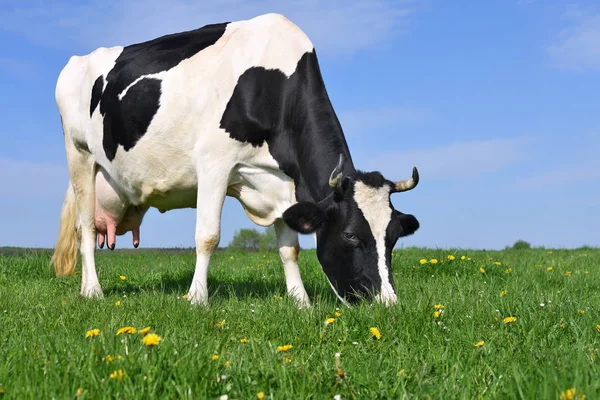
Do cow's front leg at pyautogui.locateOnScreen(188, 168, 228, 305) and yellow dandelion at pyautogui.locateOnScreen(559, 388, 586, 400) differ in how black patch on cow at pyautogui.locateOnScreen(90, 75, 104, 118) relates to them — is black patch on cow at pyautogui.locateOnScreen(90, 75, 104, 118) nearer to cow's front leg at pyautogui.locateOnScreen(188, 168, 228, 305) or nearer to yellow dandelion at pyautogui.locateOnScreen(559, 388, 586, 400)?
cow's front leg at pyautogui.locateOnScreen(188, 168, 228, 305)

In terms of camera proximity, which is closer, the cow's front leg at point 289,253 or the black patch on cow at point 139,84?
the cow's front leg at point 289,253

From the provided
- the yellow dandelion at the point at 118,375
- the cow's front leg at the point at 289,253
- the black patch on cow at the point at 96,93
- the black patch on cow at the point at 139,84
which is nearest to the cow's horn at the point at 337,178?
the cow's front leg at the point at 289,253

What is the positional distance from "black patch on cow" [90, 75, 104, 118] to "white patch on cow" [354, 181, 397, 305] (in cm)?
445

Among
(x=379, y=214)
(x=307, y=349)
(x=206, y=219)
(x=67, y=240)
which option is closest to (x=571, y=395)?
(x=307, y=349)

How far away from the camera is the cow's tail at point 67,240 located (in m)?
10.3

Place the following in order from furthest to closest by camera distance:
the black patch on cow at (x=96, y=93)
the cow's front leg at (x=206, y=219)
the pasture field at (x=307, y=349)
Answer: the black patch on cow at (x=96, y=93)
the cow's front leg at (x=206, y=219)
the pasture field at (x=307, y=349)

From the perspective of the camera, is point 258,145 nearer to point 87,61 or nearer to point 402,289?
point 402,289

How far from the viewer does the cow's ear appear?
6.57 m

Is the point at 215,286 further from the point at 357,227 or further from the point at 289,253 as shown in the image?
the point at 357,227

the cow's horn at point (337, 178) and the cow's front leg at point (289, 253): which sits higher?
the cow's horn at point (337, 178)

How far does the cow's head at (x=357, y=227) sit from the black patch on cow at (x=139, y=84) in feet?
9.05

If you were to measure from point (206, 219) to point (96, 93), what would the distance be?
118 inches

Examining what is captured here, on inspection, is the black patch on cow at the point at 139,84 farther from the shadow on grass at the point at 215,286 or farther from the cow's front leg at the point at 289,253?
the cow's front leg at the point at 289,253

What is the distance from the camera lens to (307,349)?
4586mm
